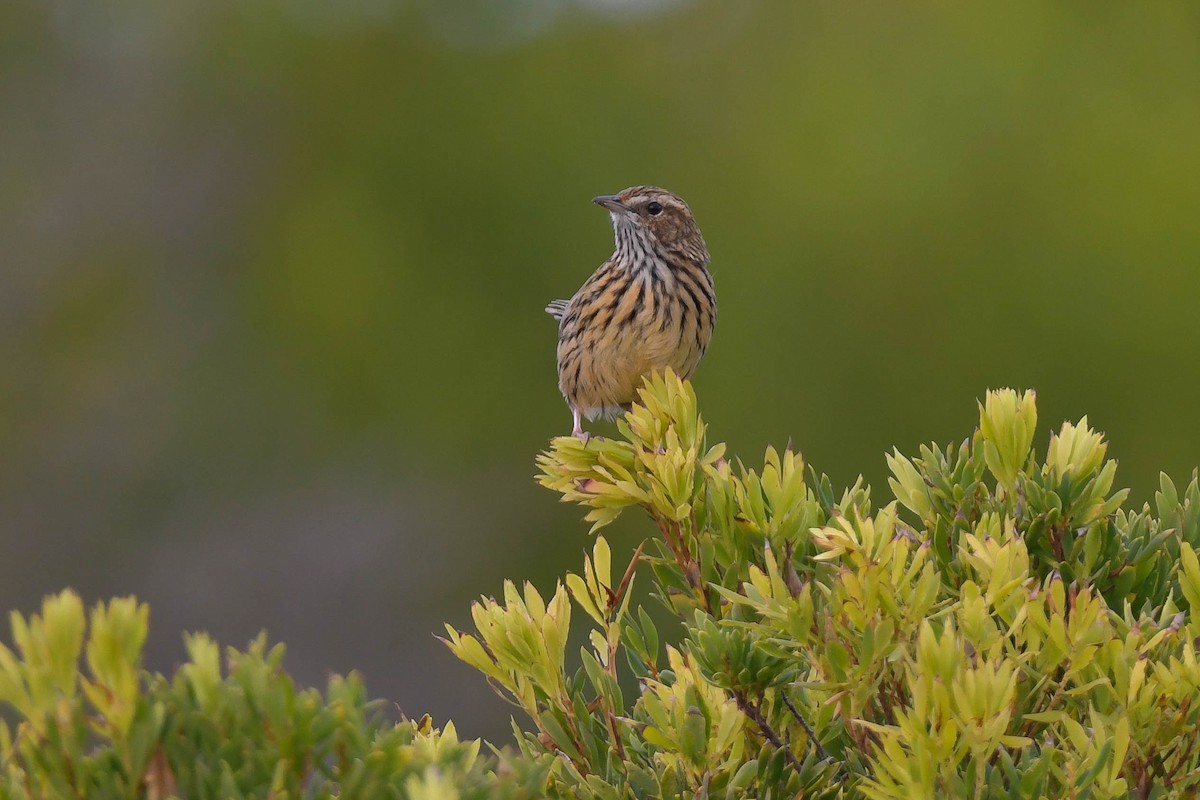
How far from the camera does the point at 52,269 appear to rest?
17234 mm

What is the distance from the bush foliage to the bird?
2.94 meters

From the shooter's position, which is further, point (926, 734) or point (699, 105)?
point (699, 105)

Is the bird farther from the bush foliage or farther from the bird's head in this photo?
the bush foliage

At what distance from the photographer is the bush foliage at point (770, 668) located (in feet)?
6.11

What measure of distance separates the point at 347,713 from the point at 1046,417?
34.7ft

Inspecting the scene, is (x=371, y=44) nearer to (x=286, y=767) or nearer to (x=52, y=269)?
(x=52, y=269)

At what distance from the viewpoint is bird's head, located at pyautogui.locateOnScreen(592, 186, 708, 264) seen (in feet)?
20.7

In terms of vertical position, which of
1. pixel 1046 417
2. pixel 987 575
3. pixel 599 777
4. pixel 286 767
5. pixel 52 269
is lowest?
pixel 286 767

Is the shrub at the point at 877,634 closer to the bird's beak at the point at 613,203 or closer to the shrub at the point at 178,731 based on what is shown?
the shrub at the point at 178,731

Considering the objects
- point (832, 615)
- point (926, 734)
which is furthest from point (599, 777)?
point (926, 734)

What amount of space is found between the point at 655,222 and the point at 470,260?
30.2 ft

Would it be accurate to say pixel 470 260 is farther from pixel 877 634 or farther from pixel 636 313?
pixel 877 634

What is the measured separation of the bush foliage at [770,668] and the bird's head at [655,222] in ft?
11.4

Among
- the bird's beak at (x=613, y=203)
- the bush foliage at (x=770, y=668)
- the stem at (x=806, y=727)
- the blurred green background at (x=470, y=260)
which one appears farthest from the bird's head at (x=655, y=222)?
the blurred green background at (x=470, y=260)
